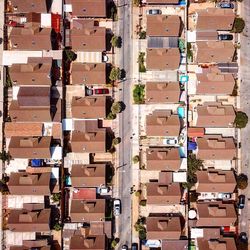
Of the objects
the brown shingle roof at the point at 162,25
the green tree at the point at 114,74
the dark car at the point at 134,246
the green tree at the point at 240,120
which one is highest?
the brown shingle roof at the point at 162,25

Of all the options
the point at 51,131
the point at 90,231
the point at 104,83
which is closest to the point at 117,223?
the point at 90,231

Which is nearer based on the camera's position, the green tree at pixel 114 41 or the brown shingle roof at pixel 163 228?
the brown shingle roof at pixel 163 228

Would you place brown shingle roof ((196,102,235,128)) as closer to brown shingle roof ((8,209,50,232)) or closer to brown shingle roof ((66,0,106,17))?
brown shingle roof ((66,0,106,17))

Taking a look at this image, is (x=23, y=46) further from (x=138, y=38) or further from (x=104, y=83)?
(x=138, y=38)

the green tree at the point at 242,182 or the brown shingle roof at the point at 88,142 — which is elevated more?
the brown shingle roof at the point at 88,142

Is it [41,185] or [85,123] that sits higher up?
[85,123]

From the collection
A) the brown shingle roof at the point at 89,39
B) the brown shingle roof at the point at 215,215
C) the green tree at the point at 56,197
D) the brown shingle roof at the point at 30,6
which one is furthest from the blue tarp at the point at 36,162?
the brown shingle roof at the point at 215,215

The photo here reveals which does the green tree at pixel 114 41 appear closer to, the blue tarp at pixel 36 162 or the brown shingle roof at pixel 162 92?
the brown shingle roof at pixel 162 92
